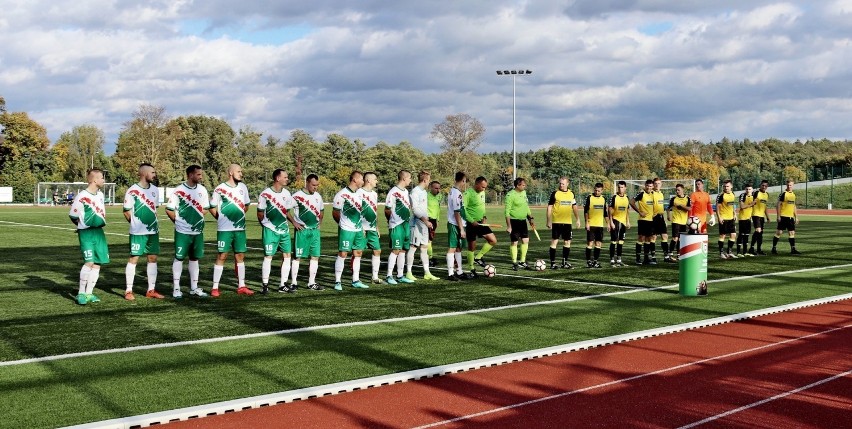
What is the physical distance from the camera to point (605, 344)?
31.2 feet

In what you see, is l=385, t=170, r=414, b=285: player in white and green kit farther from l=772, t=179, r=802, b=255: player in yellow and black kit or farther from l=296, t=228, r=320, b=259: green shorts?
l=772, t=179, r=802, b=255: player in yellow and black kit

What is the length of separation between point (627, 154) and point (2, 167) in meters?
101

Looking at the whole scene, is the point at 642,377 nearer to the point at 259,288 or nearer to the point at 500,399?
the point at 500,399

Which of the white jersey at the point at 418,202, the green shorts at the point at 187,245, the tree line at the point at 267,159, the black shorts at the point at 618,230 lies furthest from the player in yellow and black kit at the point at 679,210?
the tree line at the point at 267,159

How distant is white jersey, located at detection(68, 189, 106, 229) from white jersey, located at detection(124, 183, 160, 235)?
47 centimetres

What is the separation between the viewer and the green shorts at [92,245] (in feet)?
39.5

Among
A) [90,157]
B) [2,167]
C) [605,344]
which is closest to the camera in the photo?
[605,344]

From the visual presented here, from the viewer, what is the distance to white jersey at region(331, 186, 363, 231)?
567 inches

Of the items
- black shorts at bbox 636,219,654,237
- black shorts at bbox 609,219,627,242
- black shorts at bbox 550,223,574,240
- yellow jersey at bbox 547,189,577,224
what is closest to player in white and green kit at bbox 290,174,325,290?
yellow jersey at bbox 547,189,577,224

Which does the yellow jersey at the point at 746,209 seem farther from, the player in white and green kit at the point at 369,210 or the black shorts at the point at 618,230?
the player in white and green kit at the point at 369,210

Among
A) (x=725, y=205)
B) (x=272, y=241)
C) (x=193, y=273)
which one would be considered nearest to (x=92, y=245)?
(x=193, y=273)

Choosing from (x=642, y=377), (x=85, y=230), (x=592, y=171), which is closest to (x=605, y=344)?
(x=642, y=377)

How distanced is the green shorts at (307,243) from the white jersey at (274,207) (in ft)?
1.46

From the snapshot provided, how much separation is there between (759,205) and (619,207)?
548 cm
